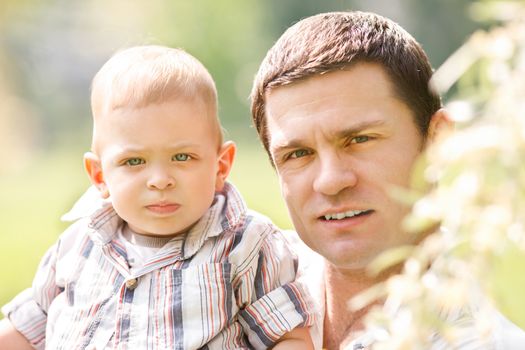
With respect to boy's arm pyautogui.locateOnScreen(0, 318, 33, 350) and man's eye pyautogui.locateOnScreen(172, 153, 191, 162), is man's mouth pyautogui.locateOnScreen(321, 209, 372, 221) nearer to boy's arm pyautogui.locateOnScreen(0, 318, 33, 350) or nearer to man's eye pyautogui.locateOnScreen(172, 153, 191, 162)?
man's eye pyautogui.locateOnScreen(172, 153, 191, 162)

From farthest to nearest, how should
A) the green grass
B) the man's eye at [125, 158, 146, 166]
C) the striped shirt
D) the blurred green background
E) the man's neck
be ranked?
the blurred green background → the green grass → the man's neck → the man's eye at [125, 158, 146, 166] → the striped shirt

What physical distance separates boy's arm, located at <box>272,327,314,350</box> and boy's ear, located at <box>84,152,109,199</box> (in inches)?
30.6

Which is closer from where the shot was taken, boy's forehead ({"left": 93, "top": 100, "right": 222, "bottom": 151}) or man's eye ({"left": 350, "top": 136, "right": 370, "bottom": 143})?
boy's forehead ({"left": 93, "top": 100, "right": 222, "bottom": 151})

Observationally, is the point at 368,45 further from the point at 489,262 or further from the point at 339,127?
the point at 489,262

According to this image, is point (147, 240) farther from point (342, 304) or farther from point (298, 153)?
point (342, 304)

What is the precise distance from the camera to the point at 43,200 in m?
20.8

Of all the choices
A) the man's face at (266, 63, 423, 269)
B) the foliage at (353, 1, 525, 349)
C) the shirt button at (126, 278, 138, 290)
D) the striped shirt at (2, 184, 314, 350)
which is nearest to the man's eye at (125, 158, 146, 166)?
the striped shirt at (2, 184, 314, 350)

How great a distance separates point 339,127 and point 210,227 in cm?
53

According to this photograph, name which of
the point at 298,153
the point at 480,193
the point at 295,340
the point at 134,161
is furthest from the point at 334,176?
the point at 480,193

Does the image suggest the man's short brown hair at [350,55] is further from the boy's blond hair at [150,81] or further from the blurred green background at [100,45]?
the blurred green background at [100,45]

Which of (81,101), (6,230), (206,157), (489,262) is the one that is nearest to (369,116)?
(206,157)

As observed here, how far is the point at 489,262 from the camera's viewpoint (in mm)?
1268

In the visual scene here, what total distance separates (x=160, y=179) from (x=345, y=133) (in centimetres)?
63

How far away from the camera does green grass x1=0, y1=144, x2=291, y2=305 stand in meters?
10.7
